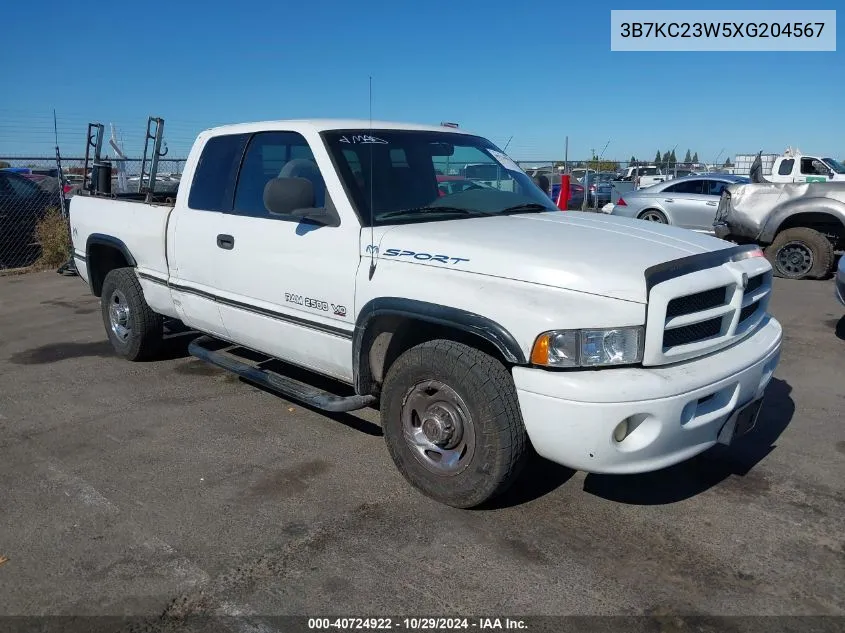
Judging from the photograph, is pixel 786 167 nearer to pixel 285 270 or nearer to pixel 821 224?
pixel 821 224

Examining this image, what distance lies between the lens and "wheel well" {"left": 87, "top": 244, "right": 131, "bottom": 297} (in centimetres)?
631

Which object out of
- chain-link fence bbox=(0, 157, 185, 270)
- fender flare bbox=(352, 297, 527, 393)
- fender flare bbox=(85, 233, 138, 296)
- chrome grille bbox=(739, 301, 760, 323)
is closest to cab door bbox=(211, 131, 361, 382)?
fender flare bbox=(352, 297, 527, 393)

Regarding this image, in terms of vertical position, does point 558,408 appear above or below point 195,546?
above

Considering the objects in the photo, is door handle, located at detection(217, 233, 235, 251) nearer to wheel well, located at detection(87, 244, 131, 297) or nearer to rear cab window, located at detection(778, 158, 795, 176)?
wheel well, located at detection(87, 244, 131, 297)

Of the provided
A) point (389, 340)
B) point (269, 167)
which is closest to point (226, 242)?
point (269, 167)

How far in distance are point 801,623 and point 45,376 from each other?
5.60m

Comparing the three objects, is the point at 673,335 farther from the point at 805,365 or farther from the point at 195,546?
the point at 805,365

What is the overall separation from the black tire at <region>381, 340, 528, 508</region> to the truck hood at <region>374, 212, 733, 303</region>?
439 millimetres

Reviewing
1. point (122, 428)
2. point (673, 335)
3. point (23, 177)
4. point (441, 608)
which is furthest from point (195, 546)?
point (23, 177)

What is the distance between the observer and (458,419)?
3422 mm

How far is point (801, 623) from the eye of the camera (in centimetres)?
272

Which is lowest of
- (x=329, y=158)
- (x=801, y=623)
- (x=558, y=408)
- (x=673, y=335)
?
(x=801, y=623)

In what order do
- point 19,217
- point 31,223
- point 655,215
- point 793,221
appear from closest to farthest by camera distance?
1. point 793,221
2. point 19,217
3. point 31,223
4. point 655,215

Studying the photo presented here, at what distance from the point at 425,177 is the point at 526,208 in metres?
0.67
